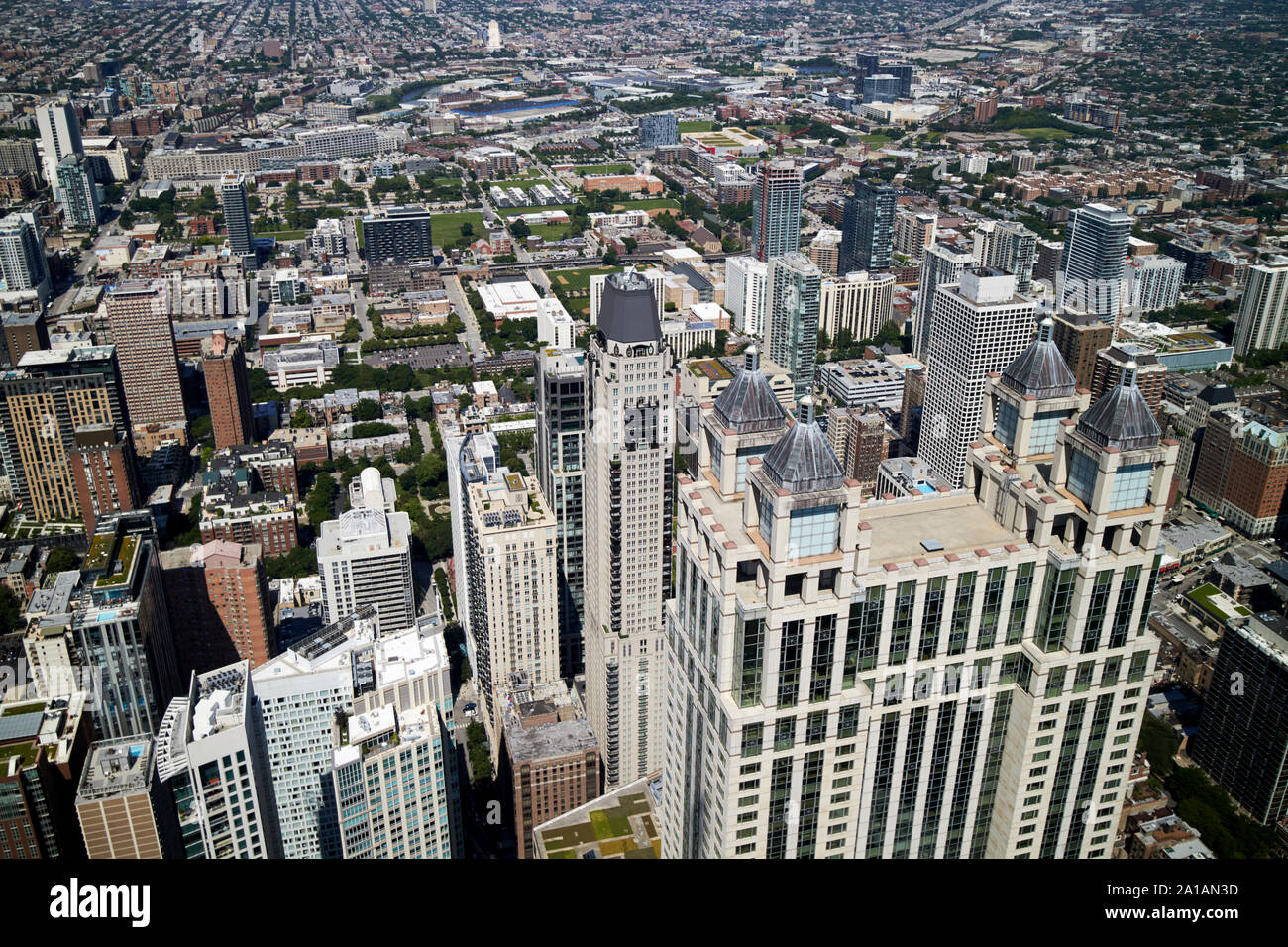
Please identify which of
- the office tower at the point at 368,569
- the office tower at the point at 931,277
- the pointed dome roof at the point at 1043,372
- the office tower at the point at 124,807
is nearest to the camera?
the pointed dome roof at the point at 1043,372

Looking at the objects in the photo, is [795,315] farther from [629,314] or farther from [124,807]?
[124,807]

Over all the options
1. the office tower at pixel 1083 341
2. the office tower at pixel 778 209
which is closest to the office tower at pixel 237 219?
the office tower at pixel 778 209

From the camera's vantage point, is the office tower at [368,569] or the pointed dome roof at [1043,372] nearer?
the pointed dome roof at [1043,372]

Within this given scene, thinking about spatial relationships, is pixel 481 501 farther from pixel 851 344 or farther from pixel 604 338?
pixel 851 344

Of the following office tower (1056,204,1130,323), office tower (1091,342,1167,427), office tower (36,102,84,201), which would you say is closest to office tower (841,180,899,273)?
office tower (1056,204,1130,323)

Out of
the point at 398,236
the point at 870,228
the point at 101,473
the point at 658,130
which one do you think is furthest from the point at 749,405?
the point at 658,130

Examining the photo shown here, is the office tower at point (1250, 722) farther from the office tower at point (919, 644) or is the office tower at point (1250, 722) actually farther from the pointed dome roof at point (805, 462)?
the pointed dome roof at point (805, 462)

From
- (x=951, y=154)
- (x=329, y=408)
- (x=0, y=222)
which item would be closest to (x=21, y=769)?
(x=329, y=408)
